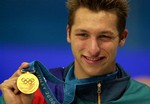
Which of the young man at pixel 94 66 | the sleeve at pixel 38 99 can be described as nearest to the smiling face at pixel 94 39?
the young man at pixel 94 66

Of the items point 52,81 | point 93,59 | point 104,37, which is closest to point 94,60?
point 93,59

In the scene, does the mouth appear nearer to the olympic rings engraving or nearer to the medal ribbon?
the medal ribbon

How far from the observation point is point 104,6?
5.09 ft

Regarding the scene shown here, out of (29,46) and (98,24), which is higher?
(98,24)

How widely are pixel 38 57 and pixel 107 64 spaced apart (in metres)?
0.98

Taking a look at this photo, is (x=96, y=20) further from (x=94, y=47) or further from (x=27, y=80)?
(x=27, y=80)

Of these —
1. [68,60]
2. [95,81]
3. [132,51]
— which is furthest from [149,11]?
[95,81]

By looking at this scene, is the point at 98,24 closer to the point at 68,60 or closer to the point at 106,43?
the point at 106,43

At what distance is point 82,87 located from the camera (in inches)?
62.8

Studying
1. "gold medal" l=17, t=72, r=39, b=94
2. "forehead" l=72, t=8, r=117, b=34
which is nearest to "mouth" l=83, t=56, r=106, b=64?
"forehead" l=72, t=8, r=117, b=34

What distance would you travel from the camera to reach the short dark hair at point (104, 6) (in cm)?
155

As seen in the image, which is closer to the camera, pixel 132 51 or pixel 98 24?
pixel 98 24

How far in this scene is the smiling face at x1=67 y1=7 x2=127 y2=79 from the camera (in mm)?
1508

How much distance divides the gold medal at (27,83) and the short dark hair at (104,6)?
35 centimetres
